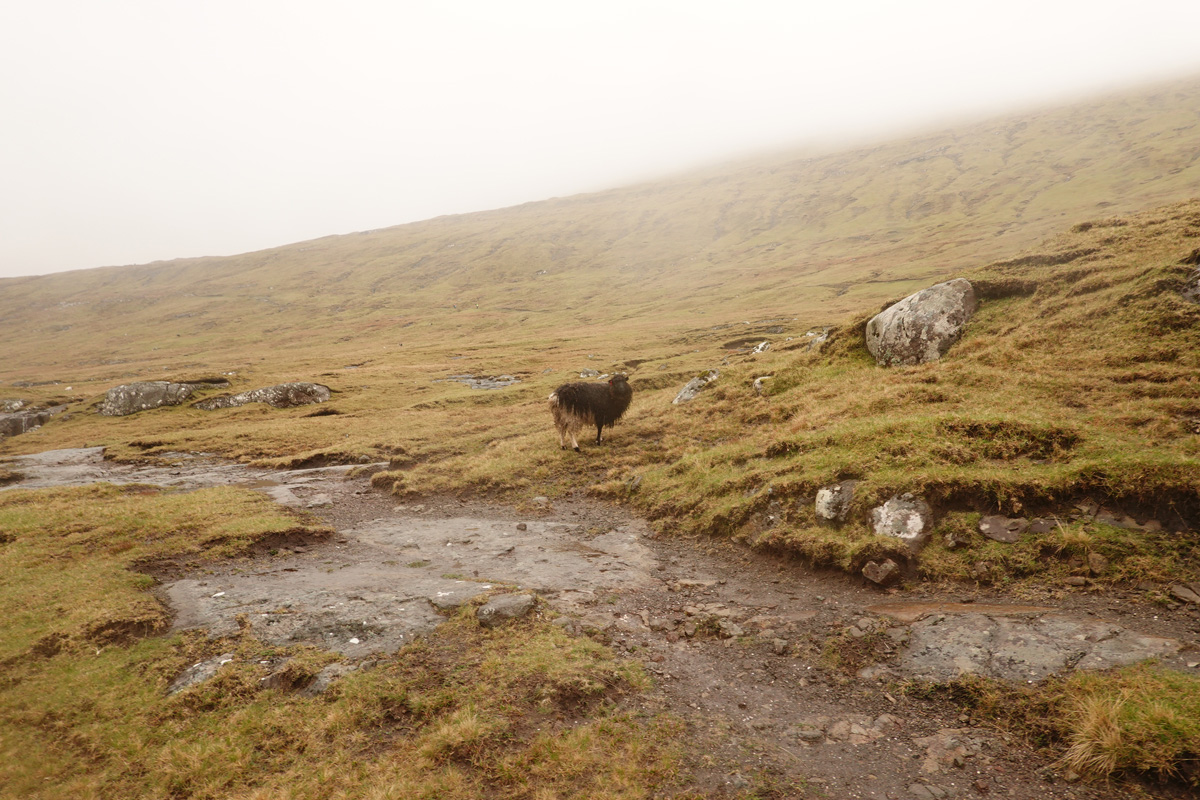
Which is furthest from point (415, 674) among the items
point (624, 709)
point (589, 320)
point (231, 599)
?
point (589, 320)

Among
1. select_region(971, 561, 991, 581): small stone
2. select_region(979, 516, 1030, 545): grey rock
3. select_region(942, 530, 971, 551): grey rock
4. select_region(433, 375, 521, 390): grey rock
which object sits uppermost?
select_region(979, 516, 1030, 545): grey rock

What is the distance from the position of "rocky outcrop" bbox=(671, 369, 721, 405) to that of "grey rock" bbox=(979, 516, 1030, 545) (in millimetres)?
17530

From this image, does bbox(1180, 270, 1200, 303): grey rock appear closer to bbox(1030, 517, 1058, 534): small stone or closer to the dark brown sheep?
bbox(1030, 517, 1058, 534): small stone

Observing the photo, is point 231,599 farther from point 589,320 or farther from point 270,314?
point 270,314

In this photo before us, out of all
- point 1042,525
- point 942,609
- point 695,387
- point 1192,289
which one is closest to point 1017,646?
point 942,609

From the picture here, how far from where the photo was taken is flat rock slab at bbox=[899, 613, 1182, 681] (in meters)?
7.32

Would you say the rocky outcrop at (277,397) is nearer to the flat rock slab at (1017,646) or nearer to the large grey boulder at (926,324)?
the large grey boulder at (926,324)

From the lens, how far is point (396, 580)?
13.5m

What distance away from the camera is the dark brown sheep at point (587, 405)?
79.3ft

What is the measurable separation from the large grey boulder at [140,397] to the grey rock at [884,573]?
199 ft

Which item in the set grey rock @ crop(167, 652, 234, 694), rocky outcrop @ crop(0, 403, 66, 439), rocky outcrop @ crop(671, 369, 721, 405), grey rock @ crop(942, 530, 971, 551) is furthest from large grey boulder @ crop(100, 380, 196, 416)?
grey rock @ crop(942, 530, 971, 551)

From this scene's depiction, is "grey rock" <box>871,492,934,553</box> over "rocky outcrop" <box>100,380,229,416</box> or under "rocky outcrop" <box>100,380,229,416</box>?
under

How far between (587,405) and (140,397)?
49759 millimetres

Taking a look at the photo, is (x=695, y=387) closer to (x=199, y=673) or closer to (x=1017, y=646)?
(x=1017, y=646)
